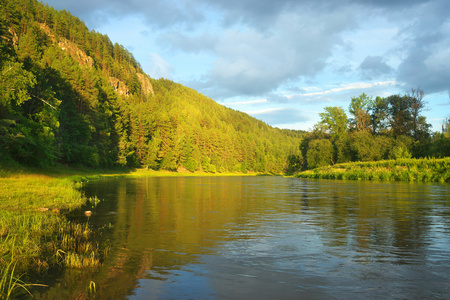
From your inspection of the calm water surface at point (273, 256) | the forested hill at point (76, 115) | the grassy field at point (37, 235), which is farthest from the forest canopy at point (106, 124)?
the calm water surface at point (273, 256)

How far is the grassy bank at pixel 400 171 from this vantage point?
49.8 meters

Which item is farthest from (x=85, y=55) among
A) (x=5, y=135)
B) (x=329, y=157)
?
(x=5, y=135)

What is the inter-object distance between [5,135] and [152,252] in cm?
3192

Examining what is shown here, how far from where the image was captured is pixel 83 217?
1845 cm

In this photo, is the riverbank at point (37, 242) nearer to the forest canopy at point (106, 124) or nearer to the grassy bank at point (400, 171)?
the forest canopy at point (106, 124)

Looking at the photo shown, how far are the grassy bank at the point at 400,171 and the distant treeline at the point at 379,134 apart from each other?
54.2 ft

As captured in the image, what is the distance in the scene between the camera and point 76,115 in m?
72.8

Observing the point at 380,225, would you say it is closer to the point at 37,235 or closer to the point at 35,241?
the point at 35,241

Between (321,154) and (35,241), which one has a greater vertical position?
(321,154)

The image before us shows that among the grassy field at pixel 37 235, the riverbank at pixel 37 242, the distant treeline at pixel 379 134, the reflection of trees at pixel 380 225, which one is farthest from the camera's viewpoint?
the distant treeline at pixel 379 134

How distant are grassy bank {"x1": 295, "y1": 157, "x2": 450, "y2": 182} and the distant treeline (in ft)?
54.2

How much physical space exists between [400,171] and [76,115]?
68108 mm

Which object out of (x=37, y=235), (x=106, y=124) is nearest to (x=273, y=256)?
(x=37, y=235)

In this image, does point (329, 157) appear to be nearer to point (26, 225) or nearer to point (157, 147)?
point (157, 147)
